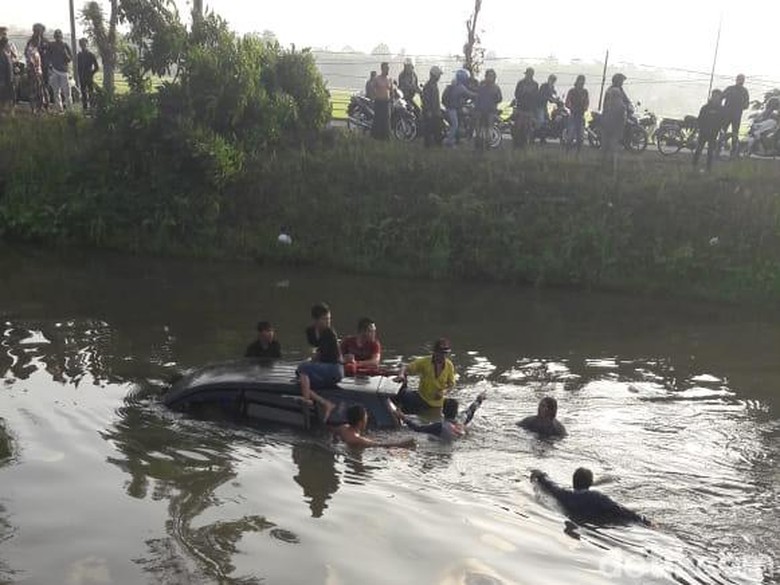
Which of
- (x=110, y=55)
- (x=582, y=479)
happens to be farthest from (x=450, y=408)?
(x=110, y=55)

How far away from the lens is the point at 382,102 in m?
20.9

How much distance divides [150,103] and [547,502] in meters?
15.0

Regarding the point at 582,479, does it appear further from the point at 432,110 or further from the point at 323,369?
the point at 432,110

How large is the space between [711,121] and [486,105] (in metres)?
4.90

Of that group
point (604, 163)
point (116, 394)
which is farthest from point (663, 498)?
point (604, 163)

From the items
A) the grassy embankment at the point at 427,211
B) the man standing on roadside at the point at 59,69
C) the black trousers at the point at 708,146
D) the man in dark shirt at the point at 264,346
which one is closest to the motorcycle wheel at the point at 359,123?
the grassy embankment at the point at 427,211

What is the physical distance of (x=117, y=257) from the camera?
19.8 m

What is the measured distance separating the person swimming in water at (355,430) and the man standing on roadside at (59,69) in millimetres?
16185

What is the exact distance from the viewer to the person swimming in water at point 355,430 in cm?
974

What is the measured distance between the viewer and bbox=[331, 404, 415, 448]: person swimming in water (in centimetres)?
974

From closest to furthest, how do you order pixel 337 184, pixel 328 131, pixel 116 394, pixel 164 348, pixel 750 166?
pixel 116 394
pixel 164 348
pixel 750 166
pixel 337 184
pixel 328 131

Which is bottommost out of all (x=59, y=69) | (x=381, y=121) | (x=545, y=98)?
(x=381, y=121)

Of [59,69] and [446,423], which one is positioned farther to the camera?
[59,69]

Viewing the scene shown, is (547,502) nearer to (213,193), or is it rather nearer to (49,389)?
(49,389)
